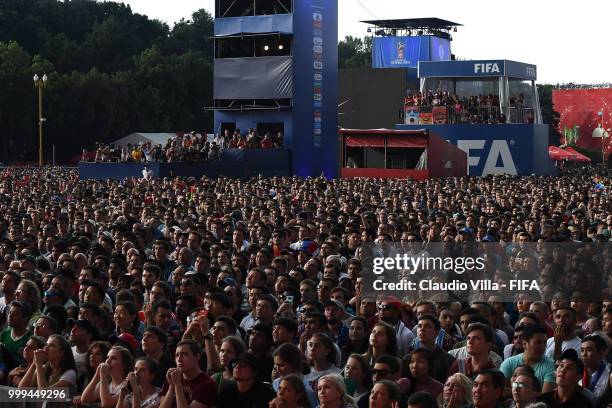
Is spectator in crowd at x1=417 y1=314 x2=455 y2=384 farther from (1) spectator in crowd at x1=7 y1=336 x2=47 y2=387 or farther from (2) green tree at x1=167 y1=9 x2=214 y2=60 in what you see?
(2) green tree at x1=167 y1=9 x2=214 y2=60

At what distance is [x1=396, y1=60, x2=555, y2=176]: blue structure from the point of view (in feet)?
174

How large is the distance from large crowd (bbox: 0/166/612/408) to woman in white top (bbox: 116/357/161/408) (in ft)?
0.04

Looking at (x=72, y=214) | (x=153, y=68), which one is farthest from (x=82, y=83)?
(x=72, y=214)

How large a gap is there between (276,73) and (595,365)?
40.4 metres

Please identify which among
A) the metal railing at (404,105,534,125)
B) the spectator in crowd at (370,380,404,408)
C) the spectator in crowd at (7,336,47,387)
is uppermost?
the metal railing at (404,105,534,125)

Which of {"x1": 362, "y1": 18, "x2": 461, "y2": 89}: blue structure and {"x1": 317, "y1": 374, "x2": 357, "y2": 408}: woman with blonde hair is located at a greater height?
{"x1": 362, "y1": 18, "x2": 461, "y2": 89}: blue structure

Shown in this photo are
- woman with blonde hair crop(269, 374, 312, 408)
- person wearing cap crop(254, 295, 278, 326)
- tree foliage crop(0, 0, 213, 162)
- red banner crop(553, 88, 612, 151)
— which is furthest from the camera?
red banner crop(553, 88, 612, 151)

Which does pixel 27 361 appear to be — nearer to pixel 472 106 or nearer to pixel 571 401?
pixel 571 401

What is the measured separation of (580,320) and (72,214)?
12.4m

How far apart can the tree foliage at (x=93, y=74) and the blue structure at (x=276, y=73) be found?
21802mm

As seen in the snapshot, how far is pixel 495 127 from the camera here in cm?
5344

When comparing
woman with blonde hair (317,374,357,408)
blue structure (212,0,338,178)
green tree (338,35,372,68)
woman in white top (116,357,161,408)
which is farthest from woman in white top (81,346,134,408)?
green tree (338,35,372,68)

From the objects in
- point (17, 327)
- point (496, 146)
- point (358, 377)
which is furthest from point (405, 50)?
point (358, 377)

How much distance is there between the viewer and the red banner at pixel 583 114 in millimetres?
93875
